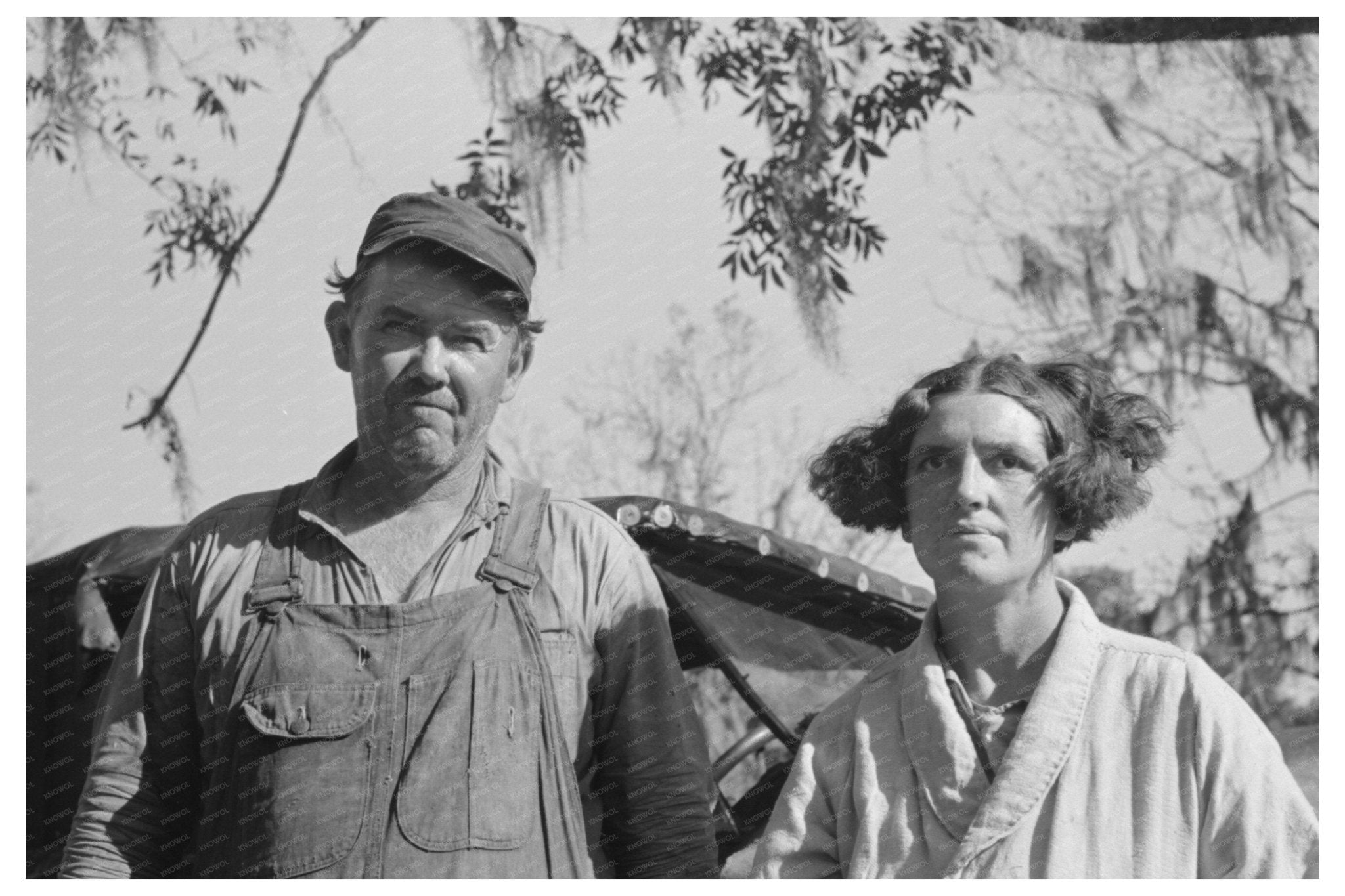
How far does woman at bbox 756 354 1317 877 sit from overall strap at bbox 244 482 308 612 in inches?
42.5

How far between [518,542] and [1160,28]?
311 cm

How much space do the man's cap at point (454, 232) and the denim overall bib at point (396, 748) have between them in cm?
67

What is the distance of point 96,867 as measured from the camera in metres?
3.09

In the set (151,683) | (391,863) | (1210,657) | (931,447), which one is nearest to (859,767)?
(931,447)

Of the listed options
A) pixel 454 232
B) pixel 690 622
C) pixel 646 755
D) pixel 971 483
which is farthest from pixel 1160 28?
pixel 646 755

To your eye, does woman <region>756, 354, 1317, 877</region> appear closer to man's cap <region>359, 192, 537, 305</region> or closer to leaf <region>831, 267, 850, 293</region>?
man's cap <region>359, 192, 537, 305</region>

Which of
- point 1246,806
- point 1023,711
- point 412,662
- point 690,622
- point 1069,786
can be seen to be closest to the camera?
point 1246,806

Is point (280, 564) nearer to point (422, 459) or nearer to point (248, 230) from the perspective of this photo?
point (422, 459)

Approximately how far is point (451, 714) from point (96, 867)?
764 millimetres

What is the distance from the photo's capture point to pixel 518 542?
128 inches

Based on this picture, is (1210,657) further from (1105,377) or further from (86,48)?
(86,48)

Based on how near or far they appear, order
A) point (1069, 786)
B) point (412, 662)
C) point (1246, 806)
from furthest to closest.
→ point (412, 662)
point (1069, 786)
point (1246, 806)

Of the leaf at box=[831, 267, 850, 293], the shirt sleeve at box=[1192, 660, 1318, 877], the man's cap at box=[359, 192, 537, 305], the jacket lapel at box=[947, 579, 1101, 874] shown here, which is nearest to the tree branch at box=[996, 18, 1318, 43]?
the leaf at box=[831, 267, 850, 293]

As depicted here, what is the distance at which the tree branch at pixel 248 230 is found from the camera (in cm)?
495
